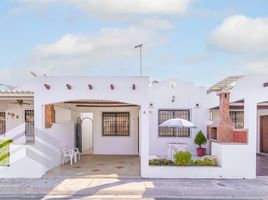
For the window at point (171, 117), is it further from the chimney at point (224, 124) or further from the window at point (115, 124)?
the chimney at point (224, 124)

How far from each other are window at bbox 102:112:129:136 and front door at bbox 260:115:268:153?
9.56 metres

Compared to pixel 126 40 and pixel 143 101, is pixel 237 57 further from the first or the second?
pixel 143 101

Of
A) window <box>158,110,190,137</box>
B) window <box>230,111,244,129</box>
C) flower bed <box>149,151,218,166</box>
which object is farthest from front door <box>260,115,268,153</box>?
flower bed <box>149,151,218,166</box>

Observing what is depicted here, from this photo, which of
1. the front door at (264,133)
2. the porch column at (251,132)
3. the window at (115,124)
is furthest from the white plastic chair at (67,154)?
the front door at (264,133)

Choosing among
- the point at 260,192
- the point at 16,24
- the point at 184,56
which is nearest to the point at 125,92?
the point at 260,192

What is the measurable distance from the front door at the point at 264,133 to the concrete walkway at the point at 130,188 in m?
8.89

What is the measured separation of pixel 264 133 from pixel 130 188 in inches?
539

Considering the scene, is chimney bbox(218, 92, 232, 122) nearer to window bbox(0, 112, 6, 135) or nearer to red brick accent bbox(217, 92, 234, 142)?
red brick accent bbox(217, 92, 234, 142)

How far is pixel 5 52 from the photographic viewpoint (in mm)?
20875

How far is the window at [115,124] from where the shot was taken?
70.7ft

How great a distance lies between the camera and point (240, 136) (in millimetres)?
13617

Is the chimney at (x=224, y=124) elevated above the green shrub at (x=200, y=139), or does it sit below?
above

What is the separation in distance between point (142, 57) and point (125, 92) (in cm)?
867

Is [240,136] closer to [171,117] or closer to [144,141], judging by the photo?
[144,141]
